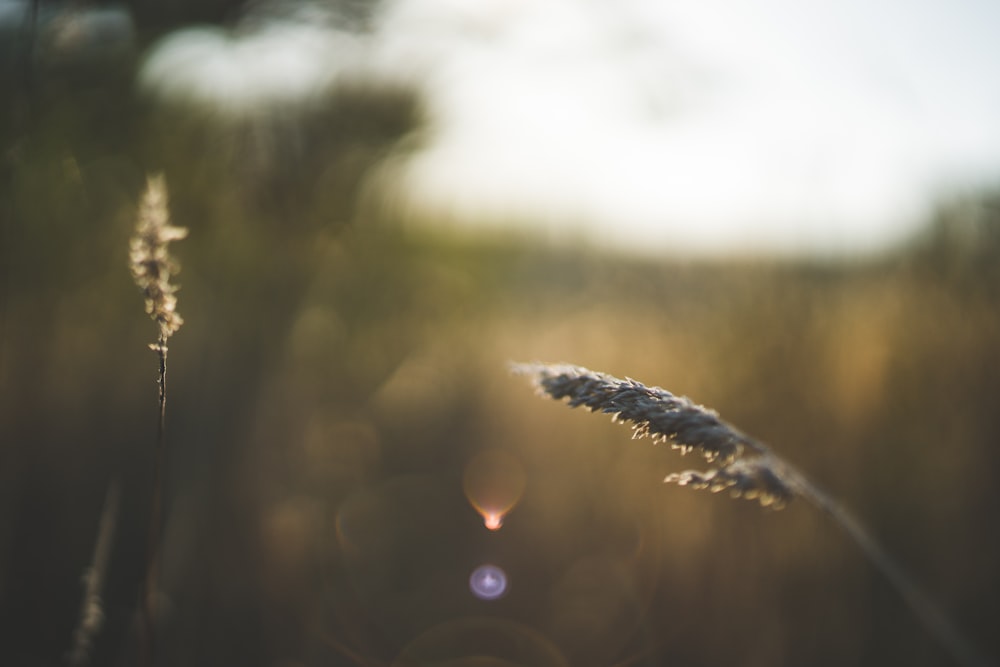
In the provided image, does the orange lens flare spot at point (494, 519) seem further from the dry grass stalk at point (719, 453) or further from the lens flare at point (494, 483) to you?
Answer: the dry grass stalk at point (719, 453)

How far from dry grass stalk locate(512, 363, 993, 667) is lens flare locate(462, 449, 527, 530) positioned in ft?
5.68

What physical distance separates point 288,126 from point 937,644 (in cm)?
291

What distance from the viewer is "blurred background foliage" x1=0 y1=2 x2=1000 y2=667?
5.54 feet

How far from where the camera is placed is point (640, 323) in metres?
3.12

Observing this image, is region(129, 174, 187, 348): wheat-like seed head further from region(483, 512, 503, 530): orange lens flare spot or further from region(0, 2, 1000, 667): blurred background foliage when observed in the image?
region(483, 512, 503, 530): orange lens flare spot

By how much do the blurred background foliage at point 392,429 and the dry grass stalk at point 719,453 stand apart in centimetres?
102

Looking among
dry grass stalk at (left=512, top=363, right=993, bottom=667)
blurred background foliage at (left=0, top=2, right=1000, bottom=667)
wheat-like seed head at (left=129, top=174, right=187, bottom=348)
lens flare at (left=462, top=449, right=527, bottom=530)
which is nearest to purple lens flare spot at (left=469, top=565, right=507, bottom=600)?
blurred background foliage at (left=0, top=2, right=1000, bottom=667)

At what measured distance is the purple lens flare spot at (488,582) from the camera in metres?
2.00

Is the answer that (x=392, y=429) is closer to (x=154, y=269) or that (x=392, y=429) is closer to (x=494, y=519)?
(x=494, y=519)

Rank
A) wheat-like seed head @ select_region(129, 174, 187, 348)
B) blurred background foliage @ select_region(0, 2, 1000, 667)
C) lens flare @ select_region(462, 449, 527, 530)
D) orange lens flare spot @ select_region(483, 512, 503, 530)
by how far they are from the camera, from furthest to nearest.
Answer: lens flare @ select_region(462, 449, 527, 530), orange lens flare spot @ select_region(483, 512, 503, 530), blurred background foliage @ select_region(0, 2, 1000, 667), wheat-like seed head @ select_region(129, 174, 187, 348)

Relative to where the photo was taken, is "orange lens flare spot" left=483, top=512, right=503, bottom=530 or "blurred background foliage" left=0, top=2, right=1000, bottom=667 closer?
"blurred background foliage" left=0, top=2, right=1000, bottom=667

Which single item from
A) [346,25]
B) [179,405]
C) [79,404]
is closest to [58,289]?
[79,404]

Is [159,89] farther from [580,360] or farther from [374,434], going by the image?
[580,360]

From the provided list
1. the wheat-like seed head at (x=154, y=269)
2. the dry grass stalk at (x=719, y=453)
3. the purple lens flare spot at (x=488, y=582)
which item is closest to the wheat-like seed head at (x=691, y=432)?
the dry grass stalk at (x=719, y=453)
